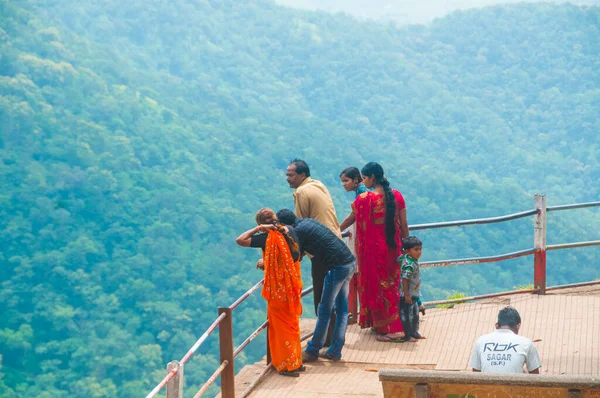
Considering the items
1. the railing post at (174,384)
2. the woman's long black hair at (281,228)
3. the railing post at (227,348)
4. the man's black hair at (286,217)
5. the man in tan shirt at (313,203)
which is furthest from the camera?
the man in tan shirt at (313,203)

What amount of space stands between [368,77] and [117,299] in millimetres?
57777

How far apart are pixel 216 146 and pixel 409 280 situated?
218 ft

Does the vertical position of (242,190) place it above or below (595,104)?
below

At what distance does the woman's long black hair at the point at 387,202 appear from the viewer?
582 cm

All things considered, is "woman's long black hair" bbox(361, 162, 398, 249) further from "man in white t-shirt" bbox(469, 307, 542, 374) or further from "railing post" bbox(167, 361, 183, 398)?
"railing post" bbox(167, 361, 183, 398)

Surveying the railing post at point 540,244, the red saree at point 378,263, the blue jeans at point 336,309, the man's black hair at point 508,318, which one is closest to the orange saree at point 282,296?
the blue jeans at point 336,309

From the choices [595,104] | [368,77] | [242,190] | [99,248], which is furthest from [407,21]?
[99,248]

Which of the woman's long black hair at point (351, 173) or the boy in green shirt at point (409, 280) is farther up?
the woman's long black hair at point (351, 173)

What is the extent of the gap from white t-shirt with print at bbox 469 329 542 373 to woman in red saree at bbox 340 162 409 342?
2.25 m

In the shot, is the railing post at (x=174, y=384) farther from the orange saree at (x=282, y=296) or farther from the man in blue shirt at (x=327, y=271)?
the man in blue shirt at (x=327, y=271)

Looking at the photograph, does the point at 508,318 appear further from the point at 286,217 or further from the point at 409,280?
the point at 409,280

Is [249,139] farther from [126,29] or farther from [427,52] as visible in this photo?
[427,52]

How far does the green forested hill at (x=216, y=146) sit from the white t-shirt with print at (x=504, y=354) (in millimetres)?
40554

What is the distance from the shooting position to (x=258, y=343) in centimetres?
4503
